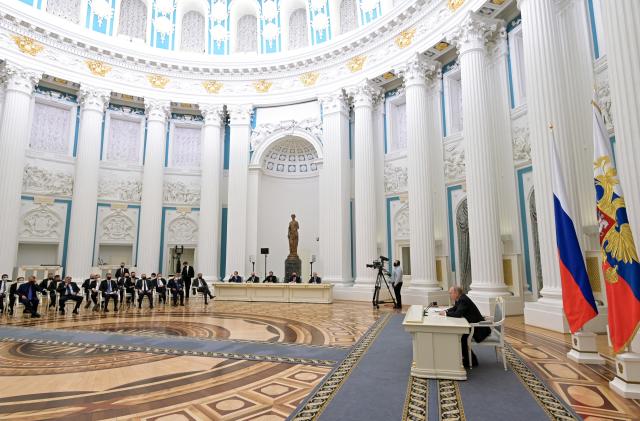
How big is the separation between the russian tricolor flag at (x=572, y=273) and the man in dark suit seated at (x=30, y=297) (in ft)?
35.5

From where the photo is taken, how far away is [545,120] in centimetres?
731

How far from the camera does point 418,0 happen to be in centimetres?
1188

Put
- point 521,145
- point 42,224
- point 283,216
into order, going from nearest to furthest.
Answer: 1. point 521,145
2. point 42,224
3. point 283,216

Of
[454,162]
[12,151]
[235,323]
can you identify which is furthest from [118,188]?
[454,162]

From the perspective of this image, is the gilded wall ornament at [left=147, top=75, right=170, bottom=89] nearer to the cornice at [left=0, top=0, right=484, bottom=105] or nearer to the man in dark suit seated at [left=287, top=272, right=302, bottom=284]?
the cornice at [left=0, top=0, right=484, bottom=105]

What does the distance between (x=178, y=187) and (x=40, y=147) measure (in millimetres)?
5262

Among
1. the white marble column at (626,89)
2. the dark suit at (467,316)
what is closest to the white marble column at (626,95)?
the white marble column at (626,89)

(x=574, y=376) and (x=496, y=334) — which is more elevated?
(x=496, y=334)

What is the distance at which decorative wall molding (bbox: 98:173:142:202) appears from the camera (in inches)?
617

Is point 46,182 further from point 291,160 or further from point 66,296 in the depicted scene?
point 291,160

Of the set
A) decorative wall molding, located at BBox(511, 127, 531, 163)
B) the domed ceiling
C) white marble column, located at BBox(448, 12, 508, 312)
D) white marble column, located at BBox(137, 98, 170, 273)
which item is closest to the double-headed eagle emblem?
white marble column, located at BBox(448, 12, 508, 312)

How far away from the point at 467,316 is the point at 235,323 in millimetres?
5091

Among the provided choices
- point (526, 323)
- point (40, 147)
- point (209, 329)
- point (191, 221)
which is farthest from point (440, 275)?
point (40, 147)

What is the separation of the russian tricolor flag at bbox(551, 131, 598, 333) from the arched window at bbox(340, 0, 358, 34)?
13.0m
